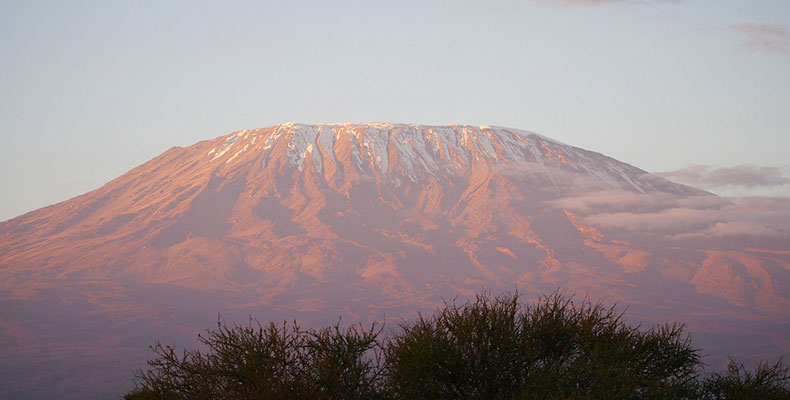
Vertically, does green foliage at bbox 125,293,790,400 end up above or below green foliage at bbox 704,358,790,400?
above

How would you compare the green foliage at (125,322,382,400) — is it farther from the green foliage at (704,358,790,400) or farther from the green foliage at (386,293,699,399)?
the green foliage at (704,358,790,400)

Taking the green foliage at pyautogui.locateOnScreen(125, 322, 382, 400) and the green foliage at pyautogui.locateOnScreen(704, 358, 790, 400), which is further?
the green foliage at pyautogui.locateOnScreen(704, 358, 790, 400)

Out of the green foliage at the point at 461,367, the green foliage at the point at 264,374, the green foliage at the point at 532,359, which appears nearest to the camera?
the green foliage at the point at 532,359

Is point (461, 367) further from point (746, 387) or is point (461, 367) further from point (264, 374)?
point (746, 387)

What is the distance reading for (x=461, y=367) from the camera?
20.4 metres

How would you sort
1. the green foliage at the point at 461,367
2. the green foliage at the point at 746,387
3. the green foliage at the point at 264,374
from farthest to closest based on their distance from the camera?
the green foliage at the point at 746,387
the green foliage at the point at 264,374
the green foliage at the point at 461,367

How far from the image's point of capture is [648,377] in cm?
2109

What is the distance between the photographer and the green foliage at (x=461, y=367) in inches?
775

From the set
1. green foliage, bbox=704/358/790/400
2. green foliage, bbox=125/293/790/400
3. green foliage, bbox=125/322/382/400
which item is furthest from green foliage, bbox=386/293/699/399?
green foliage, bbox=125/322/382/400

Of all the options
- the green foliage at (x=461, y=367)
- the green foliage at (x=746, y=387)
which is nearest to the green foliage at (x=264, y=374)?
the green foliage at (x=461, y=367)

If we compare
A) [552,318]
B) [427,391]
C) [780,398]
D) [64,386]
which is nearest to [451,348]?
[427,391]

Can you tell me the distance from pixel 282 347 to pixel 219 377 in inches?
71.7

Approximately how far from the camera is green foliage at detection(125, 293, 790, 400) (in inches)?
775

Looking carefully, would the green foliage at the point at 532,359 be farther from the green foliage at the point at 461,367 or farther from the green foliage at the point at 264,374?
the green foliage at the point at 264,374
